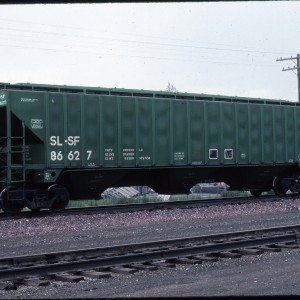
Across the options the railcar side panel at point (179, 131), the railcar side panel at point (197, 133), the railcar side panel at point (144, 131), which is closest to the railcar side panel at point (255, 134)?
the railcar side panel at point (197, 133)

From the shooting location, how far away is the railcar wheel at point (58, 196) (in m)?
17.5

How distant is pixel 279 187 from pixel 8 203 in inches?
483

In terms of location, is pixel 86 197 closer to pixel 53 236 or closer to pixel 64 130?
pixel 64 130

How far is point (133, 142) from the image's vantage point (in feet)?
63.7

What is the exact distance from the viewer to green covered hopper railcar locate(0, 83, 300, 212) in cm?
1717

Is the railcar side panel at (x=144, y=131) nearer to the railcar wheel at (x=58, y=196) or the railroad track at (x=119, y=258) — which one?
the railcar wheel at (x=58, y=196)

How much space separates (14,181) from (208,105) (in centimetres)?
852

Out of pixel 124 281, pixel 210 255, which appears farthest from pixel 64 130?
pixel 124 281

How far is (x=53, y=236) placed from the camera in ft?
42.8

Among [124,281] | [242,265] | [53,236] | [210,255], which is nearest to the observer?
[124,281]

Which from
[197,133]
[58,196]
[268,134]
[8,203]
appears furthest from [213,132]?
[8,203]

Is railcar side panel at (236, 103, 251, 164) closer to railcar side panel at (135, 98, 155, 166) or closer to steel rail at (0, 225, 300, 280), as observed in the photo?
railcar side panel at (135, 98, 155, 166)

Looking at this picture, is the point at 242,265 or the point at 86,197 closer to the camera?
the point at 242,265

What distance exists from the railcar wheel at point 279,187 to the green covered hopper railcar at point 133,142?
0.05 metres
